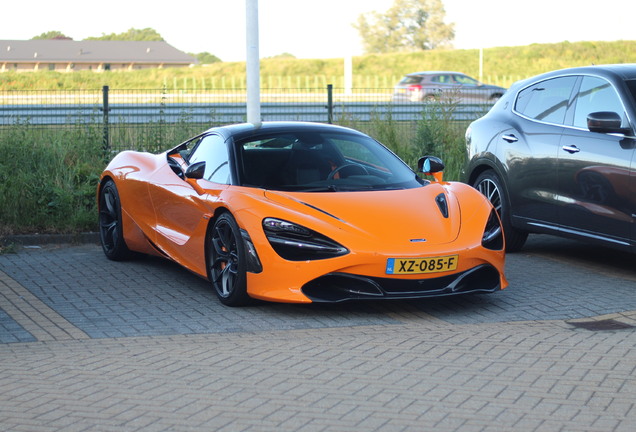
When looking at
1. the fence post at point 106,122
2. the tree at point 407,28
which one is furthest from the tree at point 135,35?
the fence post at point 106,122

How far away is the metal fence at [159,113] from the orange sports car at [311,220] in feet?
16.4

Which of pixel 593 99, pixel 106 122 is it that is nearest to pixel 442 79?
pixel 106 122

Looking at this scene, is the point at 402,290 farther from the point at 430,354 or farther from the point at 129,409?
the point at 129,409

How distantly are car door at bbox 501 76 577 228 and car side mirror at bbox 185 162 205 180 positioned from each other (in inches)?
120

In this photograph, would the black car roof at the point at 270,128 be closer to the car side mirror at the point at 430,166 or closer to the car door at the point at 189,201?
the car door at the point at 189,201

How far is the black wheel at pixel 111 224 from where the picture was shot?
356 inches

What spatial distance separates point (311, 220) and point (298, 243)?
0.19m

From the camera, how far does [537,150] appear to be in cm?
887

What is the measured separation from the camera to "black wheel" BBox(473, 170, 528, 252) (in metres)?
9.36

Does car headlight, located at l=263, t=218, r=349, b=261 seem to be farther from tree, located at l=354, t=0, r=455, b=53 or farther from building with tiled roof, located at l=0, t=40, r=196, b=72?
tree, located at l=354, t=0, r=455, b=53

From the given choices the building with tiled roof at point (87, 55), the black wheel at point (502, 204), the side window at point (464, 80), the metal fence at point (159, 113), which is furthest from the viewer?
the building with tiled roof at point (87, 55)

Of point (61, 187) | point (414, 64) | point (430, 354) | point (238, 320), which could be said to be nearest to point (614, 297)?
point (430, 354)

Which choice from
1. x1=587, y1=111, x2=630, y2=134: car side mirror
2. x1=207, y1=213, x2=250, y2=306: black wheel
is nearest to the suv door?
x1=587, y1=111, x2=630, y2=134: car side mirror

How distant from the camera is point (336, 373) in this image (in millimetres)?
5281
